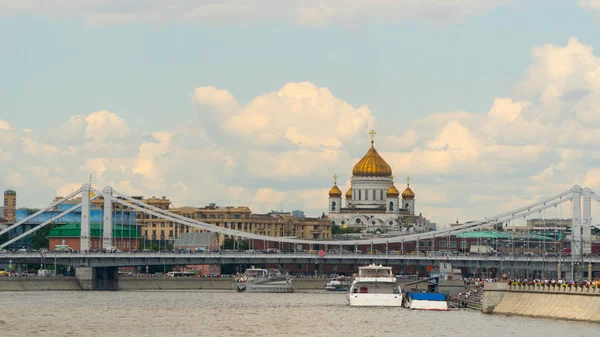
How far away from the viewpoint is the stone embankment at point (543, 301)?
95.7 meters

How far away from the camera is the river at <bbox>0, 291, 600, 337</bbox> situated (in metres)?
94.8

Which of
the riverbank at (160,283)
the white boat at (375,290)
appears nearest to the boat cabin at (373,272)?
the white boat at (375,290)

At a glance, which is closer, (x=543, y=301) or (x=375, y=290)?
(x=543, y=301)

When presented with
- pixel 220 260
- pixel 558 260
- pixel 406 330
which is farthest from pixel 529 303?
pixel 220 260

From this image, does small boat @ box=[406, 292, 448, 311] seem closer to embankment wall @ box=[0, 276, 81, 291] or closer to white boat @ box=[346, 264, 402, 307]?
white boat @ box=[346, 264, 402, 307]

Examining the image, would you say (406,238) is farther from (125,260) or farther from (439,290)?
(439,290)

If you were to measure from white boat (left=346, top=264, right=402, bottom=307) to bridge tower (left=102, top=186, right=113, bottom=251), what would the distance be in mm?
54176

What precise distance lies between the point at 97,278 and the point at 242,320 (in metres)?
69.8

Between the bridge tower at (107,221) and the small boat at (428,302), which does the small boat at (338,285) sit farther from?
the small boat at (428,302)

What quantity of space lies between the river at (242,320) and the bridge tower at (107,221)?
36.9 metres

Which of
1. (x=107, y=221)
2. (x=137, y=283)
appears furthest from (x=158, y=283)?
(x=107, y=221)

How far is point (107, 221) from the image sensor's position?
598 feet

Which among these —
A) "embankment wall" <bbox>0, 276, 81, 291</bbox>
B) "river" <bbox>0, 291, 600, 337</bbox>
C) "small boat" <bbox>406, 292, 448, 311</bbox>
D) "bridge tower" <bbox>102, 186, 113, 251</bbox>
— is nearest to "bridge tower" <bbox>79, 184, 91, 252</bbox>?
"bridge tower" <bbox>102, 186, 113, 251</bbox>

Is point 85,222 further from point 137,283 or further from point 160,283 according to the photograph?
point 160,283
